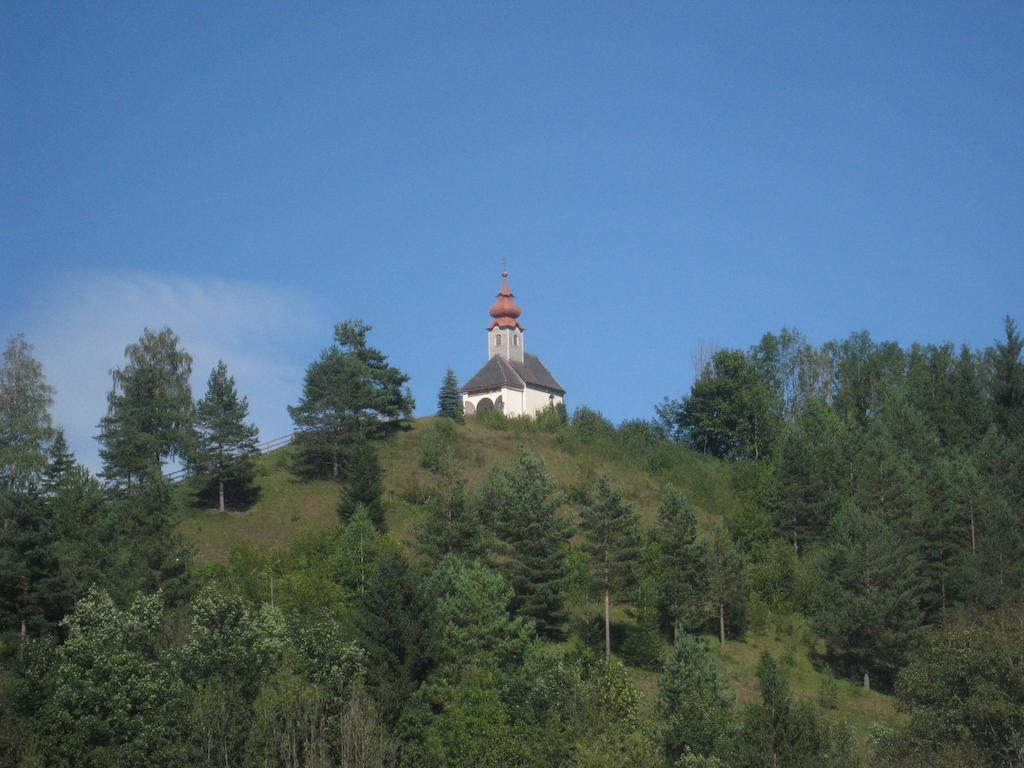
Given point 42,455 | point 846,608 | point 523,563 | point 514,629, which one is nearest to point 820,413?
point 846,608

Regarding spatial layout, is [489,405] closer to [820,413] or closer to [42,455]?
[820,413]

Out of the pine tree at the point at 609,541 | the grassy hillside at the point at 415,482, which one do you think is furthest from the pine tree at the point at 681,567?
the grassy hillside at the point at 415,482

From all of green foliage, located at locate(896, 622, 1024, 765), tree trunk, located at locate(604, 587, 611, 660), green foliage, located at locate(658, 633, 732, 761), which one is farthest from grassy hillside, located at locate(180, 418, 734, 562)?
green foliage, located at locate(896, 622, 1024, 765)

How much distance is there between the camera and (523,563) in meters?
51.5

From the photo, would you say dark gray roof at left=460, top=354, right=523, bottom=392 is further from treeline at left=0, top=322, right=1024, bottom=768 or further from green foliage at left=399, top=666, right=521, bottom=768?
green foliage at left=399, top=666, right=521, bottom=768

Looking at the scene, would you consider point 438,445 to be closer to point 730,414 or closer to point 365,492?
point 365,492

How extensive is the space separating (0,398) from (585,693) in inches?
1505

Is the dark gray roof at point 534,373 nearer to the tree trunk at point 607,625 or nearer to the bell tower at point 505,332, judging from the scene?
the bell tower at point 505,332

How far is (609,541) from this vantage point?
53.1m

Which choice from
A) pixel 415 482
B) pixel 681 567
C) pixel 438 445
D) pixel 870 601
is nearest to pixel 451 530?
pixel 681 567

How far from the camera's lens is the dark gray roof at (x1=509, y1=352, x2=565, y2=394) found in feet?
326

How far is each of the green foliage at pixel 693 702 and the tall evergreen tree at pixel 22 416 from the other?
104 ft

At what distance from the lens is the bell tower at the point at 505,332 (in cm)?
10188

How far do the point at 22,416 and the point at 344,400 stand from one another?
20.2 metres
